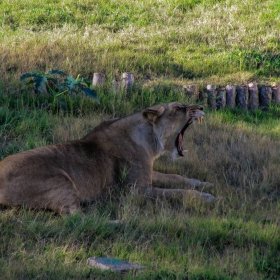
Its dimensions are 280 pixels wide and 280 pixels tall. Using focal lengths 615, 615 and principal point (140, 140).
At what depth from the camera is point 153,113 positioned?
791 centimetres

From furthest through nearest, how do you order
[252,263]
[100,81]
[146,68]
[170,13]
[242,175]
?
[170,13] < [146,68] < [100,81] < [242,175] < [252,263]

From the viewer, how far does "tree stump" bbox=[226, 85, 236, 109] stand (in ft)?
40.5

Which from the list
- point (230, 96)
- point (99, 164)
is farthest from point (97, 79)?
point (99, 164)

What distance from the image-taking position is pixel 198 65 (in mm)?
13977

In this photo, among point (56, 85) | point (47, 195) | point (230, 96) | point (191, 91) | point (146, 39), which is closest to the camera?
point (47, 195)

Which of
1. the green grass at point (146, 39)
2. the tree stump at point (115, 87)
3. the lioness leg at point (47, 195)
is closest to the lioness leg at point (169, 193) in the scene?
the lioness leg at point (47, 195)

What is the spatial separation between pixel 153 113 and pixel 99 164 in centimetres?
105

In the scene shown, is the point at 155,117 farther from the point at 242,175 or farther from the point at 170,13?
the point at 170,13

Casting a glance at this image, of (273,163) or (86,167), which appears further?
(273,163)

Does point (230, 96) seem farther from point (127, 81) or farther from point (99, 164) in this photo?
point (99, 164)

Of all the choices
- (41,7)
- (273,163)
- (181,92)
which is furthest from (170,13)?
(273,163)

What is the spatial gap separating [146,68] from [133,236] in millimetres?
7630

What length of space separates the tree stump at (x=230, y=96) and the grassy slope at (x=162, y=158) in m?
0.31

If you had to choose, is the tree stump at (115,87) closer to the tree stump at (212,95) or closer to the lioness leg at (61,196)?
the tree stump at (212,95)
